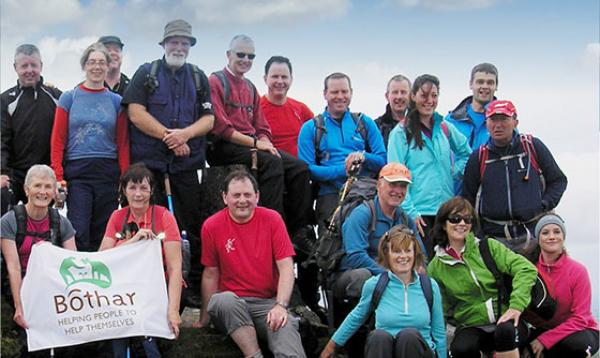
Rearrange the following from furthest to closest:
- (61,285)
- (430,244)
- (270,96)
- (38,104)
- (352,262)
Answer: (270,96) → (38,104) → (430,244) → (352,262) → (61,285)

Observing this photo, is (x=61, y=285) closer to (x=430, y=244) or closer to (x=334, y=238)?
(x=334, y=238)

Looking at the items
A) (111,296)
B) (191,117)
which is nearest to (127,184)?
(111,296)

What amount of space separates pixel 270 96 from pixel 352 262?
346cm

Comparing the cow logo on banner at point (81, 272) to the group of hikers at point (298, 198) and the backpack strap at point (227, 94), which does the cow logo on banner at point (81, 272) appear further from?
the backpack strap at point (227, 94)

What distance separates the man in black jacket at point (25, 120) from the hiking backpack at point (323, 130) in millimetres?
3389

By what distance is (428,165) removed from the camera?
1016cm

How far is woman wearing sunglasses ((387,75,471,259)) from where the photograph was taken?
10.1 m

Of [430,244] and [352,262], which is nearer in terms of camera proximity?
[352,262]

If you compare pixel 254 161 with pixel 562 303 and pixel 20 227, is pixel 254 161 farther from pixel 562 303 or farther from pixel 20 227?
pixel 562 303

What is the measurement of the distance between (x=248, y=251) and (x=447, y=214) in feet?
7.09

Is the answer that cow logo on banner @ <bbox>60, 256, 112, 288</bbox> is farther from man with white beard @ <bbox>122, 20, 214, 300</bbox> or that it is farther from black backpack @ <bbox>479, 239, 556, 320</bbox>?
black backpack @ <bbox>479, 239, 556, 320</bbox>

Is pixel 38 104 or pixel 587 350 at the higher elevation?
pixel 38 104

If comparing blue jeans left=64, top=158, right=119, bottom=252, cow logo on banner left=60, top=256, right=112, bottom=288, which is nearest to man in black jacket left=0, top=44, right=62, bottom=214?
blue jeans left=64, top=158, right=119, bottom=252

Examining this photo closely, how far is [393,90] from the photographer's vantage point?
1166 centimetres
